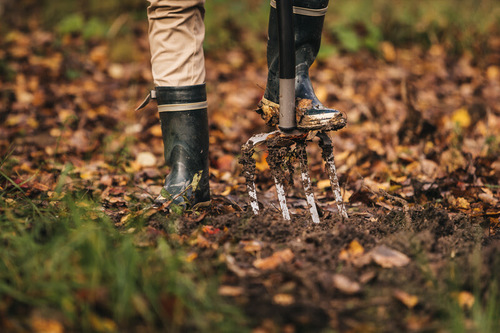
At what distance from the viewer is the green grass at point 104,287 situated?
4.03 ft

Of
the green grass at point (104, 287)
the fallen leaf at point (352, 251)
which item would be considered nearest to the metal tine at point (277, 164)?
the fallen leaf at point (352, 251)

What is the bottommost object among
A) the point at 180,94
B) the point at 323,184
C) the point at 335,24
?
the point at 323,184

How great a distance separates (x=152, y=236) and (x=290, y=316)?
661mm

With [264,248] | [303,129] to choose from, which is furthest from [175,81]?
[264,248]

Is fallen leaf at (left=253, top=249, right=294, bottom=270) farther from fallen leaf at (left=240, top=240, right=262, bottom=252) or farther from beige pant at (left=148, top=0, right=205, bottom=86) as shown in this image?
beige pant at (left=148, top=0, right=205, bottom=86)

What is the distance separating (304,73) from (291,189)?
0.77 metres

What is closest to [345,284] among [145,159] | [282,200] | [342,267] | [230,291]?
[342,267]

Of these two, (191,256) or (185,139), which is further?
(185,139)

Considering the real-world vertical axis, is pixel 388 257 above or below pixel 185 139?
below

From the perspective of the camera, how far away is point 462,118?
3.80 metres

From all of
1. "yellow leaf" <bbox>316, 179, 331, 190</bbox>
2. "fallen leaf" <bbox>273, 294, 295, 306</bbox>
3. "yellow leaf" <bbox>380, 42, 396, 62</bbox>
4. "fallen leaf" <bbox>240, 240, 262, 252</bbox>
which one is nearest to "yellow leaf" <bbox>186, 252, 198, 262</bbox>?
"fallen leaf" <bbox>240, 240, 262, 252</bbox>

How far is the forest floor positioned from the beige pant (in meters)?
0.63

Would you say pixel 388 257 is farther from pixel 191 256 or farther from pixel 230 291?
pixel 191 256

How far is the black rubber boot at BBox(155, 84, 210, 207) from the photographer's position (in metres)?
2.16
